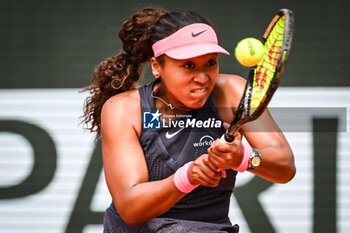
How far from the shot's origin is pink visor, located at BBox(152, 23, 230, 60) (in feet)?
7.06

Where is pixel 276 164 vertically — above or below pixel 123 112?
below

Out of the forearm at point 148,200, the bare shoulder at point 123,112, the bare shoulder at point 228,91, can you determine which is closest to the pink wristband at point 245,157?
the forearm at point 148,200

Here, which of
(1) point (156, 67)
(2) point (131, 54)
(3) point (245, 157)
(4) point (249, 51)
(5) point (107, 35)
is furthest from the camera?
(5) point (107, 35)

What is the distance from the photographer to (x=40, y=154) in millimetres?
4465

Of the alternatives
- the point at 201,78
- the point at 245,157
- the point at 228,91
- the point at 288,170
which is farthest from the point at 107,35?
the point at 245,157

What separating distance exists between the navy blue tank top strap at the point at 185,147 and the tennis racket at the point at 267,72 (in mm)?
404

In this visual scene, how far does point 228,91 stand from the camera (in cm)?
239

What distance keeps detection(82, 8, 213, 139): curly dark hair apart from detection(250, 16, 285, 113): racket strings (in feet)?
1.60

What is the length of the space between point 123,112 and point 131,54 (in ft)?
1.32

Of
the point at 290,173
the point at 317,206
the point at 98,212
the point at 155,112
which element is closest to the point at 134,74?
the point at 155,112

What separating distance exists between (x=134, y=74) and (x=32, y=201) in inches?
89.0

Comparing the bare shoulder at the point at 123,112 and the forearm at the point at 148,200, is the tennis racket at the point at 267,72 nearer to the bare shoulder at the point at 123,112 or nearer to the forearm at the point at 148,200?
Result: the forearm at the point at 148,200

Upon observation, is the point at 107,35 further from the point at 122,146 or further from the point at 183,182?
the point at 183,182

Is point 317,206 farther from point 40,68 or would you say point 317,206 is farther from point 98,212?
point 40,68
